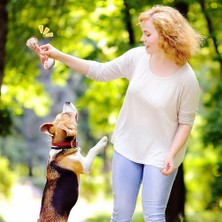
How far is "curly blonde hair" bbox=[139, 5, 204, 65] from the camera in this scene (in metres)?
4.87

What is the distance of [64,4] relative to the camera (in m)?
11.0

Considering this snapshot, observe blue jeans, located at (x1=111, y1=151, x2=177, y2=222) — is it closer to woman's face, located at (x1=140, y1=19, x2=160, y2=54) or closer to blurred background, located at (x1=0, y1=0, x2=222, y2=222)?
woman's face, located at (x1=140, y1=19, x2=160, y2=54)

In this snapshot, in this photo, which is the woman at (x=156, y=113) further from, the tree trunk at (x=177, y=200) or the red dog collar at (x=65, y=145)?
the tree trunk at (x=177, y=200)

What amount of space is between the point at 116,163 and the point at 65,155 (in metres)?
0.39

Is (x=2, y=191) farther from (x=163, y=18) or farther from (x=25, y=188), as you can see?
(x=163, y=18)

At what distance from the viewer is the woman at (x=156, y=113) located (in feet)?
16.1

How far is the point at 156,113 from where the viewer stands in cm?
493

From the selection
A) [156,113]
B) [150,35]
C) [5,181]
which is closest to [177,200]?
[156,113]

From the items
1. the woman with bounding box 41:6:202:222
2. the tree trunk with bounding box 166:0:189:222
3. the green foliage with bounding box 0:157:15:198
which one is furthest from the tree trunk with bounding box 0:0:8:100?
the green foliage with bounding box 0:157:15:198

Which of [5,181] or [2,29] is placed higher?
[2,29]

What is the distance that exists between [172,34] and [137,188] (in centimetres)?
109

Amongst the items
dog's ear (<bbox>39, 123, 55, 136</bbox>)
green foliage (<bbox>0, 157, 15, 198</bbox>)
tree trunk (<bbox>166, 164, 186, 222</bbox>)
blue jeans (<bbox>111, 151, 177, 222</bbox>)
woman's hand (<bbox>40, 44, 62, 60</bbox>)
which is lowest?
green foliage (<bbox>0, 157, 15, 198</bbox>)

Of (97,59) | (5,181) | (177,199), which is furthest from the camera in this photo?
(5,181)

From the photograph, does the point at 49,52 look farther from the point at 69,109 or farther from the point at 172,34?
the point at 172,34
